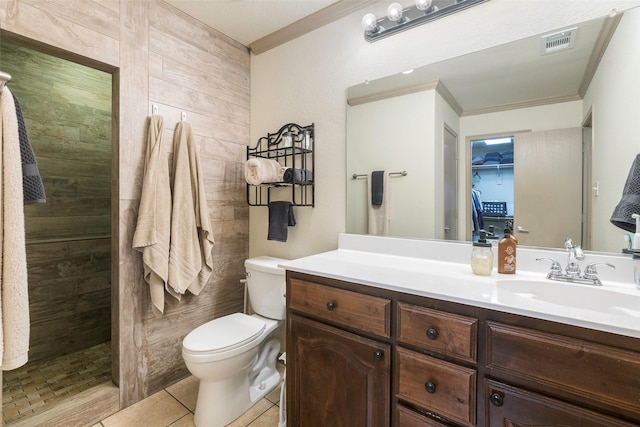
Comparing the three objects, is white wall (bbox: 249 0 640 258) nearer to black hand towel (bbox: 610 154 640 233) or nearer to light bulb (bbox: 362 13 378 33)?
light bulb (bbox: 362 13 378 33)

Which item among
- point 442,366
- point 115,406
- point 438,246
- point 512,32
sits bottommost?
point 115,406

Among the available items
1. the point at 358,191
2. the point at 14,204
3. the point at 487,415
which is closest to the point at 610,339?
the point at 487,415

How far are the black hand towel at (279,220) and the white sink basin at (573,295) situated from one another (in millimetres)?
1244

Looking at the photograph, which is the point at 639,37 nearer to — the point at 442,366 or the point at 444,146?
the point at 444,146

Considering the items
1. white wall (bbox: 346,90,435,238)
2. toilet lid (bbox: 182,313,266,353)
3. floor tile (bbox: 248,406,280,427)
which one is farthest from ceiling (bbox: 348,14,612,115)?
floor tile (bbox: 248,406,280,427)

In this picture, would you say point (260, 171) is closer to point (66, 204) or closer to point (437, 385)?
point (437, 385)

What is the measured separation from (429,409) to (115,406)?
167 cm

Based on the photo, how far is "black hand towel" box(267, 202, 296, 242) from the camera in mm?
1910

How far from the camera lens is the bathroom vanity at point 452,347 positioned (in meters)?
0.72

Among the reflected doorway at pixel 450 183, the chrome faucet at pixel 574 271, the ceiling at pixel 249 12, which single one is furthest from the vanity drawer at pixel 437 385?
the ceiling at pixel 249 12

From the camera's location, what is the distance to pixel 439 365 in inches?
35.9

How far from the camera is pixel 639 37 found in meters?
1.06

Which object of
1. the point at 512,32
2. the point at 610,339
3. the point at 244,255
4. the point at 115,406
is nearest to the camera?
the point at 610,339

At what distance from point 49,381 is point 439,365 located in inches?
90.1
